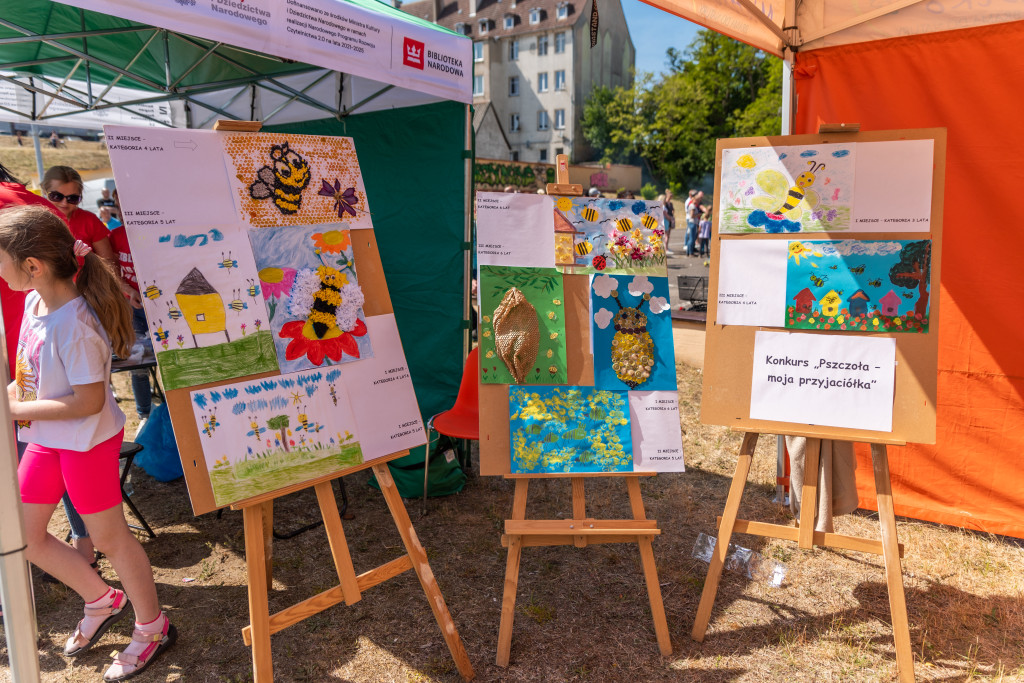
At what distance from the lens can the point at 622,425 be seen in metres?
2.14

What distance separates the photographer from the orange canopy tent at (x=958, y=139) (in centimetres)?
266

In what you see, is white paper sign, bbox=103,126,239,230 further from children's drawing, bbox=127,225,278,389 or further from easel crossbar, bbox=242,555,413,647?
easel crossbar, bbox=242,555,413,647

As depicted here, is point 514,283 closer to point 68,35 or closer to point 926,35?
point 926,35

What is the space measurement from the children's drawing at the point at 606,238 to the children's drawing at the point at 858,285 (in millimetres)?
480

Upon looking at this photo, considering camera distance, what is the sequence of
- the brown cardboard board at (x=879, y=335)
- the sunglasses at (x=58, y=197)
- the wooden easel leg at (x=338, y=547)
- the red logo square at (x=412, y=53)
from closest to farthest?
the wooden easel leg at (x=338, y=547)
the brown cardboard board at (x=879, y=335)
the red logo square at (x=412, y=53)
the sunglasses at (x=58, y=197)

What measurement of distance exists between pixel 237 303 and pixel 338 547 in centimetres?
77

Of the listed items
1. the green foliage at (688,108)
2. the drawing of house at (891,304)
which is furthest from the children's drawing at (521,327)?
the green foliage at (688,108)

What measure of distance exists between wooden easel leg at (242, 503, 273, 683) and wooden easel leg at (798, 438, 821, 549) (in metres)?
1.73

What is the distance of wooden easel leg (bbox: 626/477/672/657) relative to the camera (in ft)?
6.89

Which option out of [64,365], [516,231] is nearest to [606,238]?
[516,231]

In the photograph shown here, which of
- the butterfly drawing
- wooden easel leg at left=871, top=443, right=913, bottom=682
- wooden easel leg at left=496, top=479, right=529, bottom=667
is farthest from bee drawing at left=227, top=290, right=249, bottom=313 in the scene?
wooden easel leg at left=871, top=443, right=913, bottom=682

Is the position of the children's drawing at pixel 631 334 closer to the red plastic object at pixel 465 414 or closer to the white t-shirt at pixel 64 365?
the red plastic object at pixel 465 414

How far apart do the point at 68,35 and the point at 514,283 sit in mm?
3020

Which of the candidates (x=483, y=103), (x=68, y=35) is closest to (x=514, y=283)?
(x=68, y=35)
